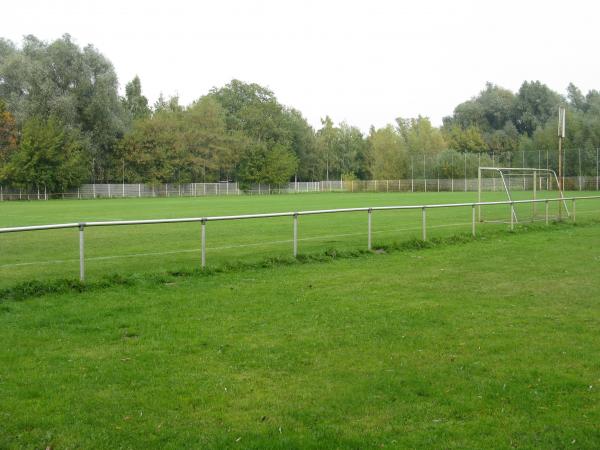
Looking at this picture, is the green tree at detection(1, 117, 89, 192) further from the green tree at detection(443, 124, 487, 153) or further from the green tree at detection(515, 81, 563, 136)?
the green tree at detection(515, 81, 563, 136)

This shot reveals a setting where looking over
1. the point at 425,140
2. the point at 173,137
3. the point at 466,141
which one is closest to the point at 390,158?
the point at 425,140

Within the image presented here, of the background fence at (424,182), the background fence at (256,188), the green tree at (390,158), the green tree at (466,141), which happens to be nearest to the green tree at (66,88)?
the background fence at (256,188)

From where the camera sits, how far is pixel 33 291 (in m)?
9.53

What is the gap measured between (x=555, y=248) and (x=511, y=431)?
492 inches

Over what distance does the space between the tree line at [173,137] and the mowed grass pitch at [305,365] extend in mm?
62300

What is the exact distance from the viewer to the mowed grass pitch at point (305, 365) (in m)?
4.46

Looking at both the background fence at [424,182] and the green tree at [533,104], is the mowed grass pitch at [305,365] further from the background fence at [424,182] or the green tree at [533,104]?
the green tree at [533,104]

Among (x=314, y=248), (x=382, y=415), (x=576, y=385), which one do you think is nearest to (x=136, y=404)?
(x=382, y=415)

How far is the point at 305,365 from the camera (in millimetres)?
6047

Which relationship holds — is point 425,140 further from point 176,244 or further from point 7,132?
point 176,244

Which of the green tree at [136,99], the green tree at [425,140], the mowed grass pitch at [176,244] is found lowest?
the mowed grass pitch at [176,244]

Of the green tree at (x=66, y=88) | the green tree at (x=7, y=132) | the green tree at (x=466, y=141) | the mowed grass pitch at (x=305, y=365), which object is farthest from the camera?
the green tree at (x=466, y=141)

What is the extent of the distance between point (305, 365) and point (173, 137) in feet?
248

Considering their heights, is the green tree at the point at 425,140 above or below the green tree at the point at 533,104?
below
